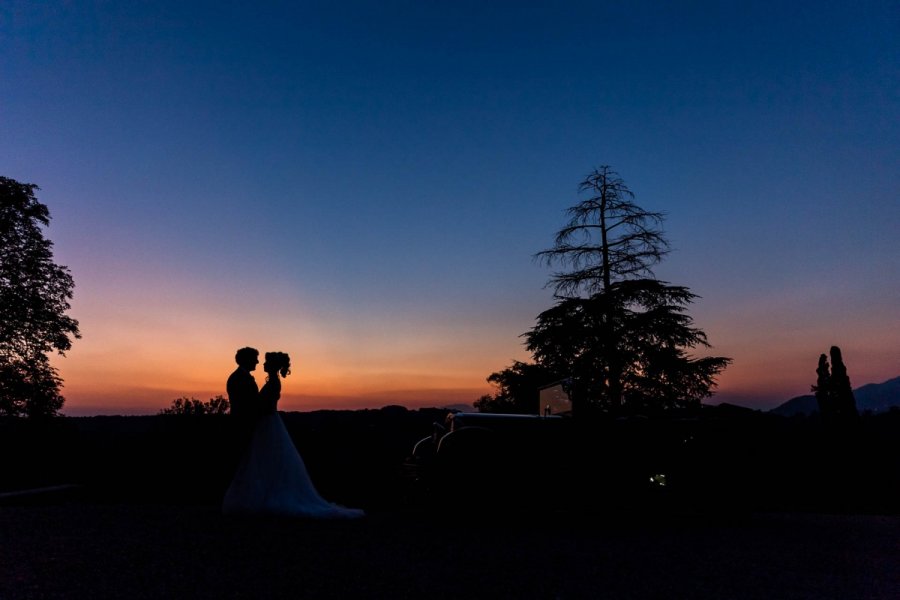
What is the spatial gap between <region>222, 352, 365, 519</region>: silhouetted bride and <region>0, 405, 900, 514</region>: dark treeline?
64 centimetres

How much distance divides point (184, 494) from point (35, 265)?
1630 cm

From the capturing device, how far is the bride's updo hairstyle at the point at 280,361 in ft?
28.3

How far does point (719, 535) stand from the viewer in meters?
7.69

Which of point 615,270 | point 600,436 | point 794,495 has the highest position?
point 615,270

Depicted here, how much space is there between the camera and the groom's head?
27.6ft

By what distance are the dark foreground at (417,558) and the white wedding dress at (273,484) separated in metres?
0.22

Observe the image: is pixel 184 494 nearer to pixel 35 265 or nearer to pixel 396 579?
pixel 396 579

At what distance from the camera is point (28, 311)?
23750 mm

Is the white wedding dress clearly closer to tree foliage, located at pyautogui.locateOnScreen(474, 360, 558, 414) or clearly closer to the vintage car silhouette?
the vintage car silhouette

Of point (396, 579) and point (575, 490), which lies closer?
point (396, 579)

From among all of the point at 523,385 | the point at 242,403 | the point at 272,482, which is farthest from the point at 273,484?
the point at 523,385

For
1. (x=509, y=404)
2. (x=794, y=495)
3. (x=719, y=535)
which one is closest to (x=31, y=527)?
(x=719, y=535)

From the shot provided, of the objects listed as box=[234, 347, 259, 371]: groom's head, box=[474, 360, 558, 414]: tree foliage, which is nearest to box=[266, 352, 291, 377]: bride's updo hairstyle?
box=[234, 347, 259, 371]: groom's head

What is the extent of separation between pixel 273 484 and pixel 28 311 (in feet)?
68.9
